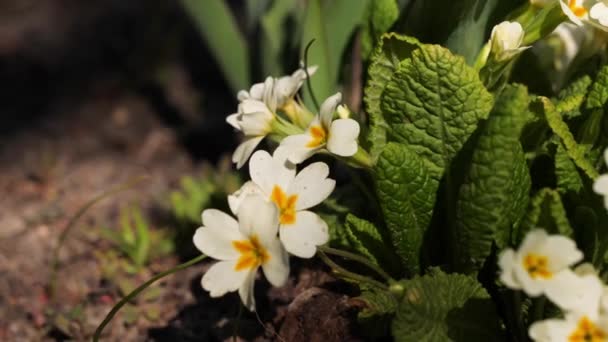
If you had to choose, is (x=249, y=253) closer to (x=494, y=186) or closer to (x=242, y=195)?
(x=242, y=195)

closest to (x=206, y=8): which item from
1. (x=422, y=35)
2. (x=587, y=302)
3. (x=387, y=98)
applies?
(x=422, y=35)

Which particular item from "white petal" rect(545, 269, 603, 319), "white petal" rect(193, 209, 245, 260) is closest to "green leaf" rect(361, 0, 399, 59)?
"white petal" rect(193, 209, 245, 260)

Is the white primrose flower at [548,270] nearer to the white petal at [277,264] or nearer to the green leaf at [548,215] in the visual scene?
the green leaf at [548,215]

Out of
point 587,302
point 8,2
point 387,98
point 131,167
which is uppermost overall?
point 387,98

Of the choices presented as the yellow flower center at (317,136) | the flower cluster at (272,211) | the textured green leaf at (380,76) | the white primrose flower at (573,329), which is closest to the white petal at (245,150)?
the flower cluster at (272,211)

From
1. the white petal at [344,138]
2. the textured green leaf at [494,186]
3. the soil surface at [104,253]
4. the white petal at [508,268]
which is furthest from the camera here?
the soil surface at [104,253]

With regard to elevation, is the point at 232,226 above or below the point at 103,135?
above

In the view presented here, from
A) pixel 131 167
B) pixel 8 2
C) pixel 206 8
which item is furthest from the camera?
pixel 8 2

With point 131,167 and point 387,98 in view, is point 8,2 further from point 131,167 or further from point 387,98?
point 387,98

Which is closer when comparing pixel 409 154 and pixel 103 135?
pixel 409 154
